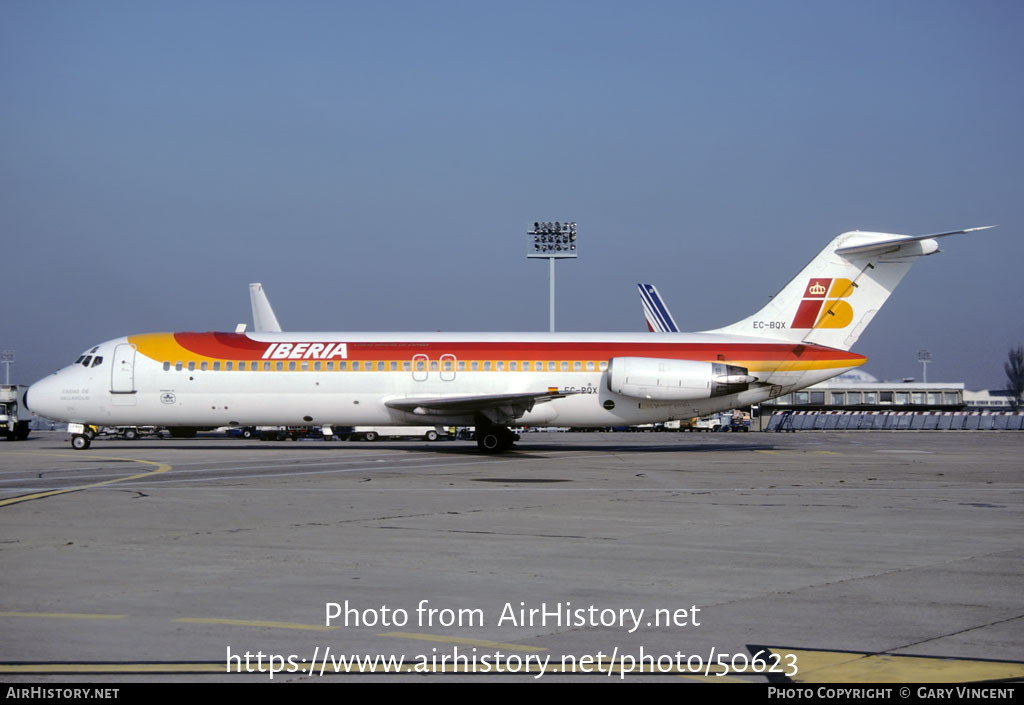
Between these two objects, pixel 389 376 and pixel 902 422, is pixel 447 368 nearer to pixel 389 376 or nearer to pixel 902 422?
pixel 389 376

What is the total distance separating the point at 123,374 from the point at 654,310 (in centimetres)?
3770

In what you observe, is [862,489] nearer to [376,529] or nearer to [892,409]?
[376,529]

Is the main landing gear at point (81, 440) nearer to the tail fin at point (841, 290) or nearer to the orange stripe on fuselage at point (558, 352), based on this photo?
the orange stripe on fuselage at point (558, 352)

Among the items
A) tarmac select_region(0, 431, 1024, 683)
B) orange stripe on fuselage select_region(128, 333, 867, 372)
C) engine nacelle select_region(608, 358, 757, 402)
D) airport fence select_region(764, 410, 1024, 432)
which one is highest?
orange stripe on fuselage select_region(128, 333, 867, 372)

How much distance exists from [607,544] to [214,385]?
1010 inches

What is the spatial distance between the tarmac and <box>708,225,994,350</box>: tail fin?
1538 cm

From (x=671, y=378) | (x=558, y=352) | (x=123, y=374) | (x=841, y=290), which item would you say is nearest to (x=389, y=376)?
(x=558, y=352)

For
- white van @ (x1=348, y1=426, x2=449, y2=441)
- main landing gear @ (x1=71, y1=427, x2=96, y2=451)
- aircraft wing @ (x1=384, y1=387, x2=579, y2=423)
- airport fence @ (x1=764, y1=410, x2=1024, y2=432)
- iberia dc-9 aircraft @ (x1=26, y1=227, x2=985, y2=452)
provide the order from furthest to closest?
airport fence @ (x1=764, y1=410, x2=1024, y2=432) → white van @ (x1=348, y1=426, x2=449, y2=441) → main landing gear @ (x1=71, y1=427, x2=96, y2=451) → iberia dc-9 aircraft @ (x1=26, y1=227, x2=985, y2=452) → aircraft wing @ (x1=384, y1=387, x2=579, y2=423)

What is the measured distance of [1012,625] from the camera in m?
→ 7.84

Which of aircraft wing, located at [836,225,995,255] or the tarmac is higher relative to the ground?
aircraft wing, located at [836,225,995,255]

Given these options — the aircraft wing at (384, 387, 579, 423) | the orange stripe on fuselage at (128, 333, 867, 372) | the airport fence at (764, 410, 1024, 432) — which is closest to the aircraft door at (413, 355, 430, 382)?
the orange stripe on fuselage at (128, 333, 867, 372)

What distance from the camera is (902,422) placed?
7944cm

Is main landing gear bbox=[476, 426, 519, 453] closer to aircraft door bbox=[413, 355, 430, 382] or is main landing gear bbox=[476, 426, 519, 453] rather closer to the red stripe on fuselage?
the red stripe on fuselage

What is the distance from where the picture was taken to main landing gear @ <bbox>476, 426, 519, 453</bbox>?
3531 centimetres
